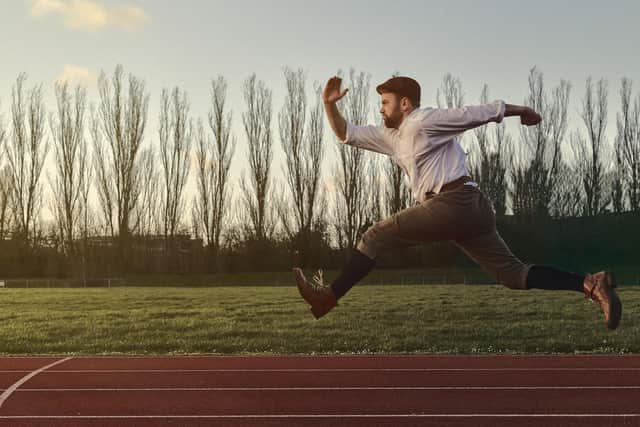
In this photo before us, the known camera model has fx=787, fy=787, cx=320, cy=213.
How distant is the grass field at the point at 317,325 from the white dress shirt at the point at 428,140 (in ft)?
36.9

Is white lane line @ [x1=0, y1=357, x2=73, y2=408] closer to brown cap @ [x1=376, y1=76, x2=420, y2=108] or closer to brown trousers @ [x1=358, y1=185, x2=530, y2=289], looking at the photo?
brown trousers @ [x1=358, y1=185, x2=530, y2=289]

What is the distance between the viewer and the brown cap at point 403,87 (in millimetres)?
3336

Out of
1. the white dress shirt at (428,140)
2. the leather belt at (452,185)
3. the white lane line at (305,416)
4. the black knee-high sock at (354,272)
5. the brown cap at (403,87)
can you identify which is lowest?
the white lane line at (305,416)

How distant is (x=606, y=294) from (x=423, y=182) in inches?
37.5

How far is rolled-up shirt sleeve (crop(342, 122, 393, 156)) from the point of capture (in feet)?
11.4

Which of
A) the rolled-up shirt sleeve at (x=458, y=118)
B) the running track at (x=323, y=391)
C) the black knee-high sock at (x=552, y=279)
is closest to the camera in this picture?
the rolled-up shirt sleeve at (x=458, y=118)

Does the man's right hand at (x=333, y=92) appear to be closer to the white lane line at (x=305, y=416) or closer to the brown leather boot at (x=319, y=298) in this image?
the brown leather boot at (x=319, y=298)

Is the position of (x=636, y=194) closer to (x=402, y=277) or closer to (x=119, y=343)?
(x=402, y=277)

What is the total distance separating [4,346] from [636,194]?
3107 cm

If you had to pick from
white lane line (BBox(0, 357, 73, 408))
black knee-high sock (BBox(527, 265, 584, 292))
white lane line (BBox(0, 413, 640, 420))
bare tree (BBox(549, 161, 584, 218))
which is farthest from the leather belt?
bare tree (BBox(549, 161, 584, 218))

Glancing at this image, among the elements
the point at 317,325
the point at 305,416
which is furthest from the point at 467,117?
the point at 317,325

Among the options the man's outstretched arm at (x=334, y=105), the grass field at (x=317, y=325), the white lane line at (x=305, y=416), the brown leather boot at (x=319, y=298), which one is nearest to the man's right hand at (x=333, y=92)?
the man's outstretched arm at (x=334, y=105)

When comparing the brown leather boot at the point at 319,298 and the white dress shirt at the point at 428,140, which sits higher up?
the white dress shirt at the point at 428,140

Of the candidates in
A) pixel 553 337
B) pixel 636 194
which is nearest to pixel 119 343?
pixel 553 337
